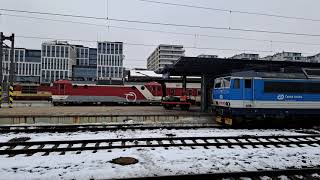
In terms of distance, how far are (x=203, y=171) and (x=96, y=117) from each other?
1160cm

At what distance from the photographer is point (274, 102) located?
1550 centimetres

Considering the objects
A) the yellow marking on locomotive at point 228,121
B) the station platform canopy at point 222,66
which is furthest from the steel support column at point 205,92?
the yellow marking on locomotive at point 228,121

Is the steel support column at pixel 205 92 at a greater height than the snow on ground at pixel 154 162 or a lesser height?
greater

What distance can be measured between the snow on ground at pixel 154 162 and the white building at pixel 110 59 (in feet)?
344

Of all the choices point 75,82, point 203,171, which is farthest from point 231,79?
point 75,82

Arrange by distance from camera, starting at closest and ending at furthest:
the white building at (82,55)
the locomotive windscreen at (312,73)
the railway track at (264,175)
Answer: the railway track at (264,175) → the locomotive windscreen at (312,73) → the white building at (82,55)

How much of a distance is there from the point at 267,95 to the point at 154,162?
31.9 feet

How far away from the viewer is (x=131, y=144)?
10758mm

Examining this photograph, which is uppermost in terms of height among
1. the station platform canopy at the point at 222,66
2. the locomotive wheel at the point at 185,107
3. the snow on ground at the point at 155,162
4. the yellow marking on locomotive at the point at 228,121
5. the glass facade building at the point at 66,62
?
the glass facade building at the point at 66,62

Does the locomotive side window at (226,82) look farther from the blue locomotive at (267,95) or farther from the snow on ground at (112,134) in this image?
the snow on ground at (112,134)

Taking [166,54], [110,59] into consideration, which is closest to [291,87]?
[110,59]

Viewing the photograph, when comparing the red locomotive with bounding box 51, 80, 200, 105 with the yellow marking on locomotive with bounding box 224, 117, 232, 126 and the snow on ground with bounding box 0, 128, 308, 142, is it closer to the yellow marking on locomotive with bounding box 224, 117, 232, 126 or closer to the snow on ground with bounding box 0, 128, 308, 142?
the yellow marking on locomotive with bounding box 224, 117, 232, 126

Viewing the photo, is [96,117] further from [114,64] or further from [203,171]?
[114,64]

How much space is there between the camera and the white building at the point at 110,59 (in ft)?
374
